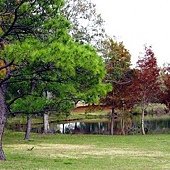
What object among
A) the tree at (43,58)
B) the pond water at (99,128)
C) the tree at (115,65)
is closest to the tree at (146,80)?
the tree at (115,65)

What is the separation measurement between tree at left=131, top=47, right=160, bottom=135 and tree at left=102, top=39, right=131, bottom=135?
1.23 meters

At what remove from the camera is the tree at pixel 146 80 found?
3859 cm

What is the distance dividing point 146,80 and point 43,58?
2594 cm

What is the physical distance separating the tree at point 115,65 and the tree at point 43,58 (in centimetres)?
2163

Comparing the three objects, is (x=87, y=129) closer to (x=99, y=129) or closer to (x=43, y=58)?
(x=99, y=129)

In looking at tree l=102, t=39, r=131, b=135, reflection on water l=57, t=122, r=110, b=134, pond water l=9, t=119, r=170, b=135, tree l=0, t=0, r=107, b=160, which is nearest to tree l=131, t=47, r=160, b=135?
tree l=102, t=39, r=131, b=135

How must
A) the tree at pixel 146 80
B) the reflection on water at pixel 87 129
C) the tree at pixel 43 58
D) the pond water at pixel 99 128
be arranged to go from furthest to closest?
1. the reflection on water at pixel 87 129
2. the pond water at pixel 99 128
3. the tree at pixel 146 80
4. the tree at pixel 43 58

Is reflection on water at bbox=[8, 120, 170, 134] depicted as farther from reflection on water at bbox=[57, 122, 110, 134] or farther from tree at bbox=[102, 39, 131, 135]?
tree at bbox=[102, 39, 131, 135]

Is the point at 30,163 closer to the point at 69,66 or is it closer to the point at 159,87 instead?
the point at 69,66

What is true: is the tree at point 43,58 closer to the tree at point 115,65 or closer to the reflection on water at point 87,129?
the tree at point 115,65

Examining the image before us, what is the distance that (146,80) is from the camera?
127 ft

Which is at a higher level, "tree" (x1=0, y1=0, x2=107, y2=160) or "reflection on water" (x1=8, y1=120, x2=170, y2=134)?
"tree" (x1=0, y1=0, x2=107, y2=160)

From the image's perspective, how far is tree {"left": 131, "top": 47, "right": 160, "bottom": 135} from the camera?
127 ft

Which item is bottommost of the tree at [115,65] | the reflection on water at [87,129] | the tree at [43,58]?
the reflection on water at [87,129]
